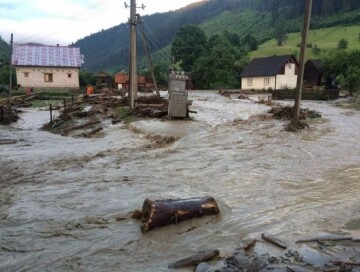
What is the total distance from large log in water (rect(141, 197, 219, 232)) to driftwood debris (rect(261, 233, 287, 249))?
51.6 inches

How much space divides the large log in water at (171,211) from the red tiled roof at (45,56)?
2000 inches

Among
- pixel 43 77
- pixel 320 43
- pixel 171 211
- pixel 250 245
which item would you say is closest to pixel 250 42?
pixel 320 43

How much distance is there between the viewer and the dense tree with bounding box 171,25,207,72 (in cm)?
8244

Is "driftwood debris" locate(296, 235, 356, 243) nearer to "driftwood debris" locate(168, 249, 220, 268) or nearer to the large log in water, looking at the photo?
"driftwood debris" locate(168, 249, 220, 268)

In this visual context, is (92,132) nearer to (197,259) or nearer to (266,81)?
(197,259)

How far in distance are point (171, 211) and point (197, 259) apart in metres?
1.52

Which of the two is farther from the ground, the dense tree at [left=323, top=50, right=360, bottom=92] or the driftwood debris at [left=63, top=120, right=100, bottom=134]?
the dense tree at [left=323, top=50, right=360, bottom=92]

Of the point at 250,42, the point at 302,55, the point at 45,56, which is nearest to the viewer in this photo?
the point at 302,55

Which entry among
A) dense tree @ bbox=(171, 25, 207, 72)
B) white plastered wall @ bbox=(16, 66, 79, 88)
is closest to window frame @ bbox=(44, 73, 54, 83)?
white plastered wall @ bbox=(16, 66, 79, 88)

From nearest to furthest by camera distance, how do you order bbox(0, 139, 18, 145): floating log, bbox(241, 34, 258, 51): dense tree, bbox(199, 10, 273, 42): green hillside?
bbox(0, 139, 18, 145): floating log
bbox(241, 34, 258, 51): dense tree
bbox(199, 10, 273, 42): green hillside

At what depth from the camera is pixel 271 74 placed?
6153 centimetres

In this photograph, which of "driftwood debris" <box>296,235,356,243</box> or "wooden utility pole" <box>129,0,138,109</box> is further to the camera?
"wooden utility pole" <box>129,0,138,109</box>

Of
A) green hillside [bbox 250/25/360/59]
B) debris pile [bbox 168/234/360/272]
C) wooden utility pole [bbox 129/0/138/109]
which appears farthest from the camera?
green hillside [bbox 250/25/360/59]

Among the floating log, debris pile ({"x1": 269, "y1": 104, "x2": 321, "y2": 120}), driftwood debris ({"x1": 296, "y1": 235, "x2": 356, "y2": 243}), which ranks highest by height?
debris pile ({"x1": 269, "y1": 104, "x2": 321, "y2": 120})
